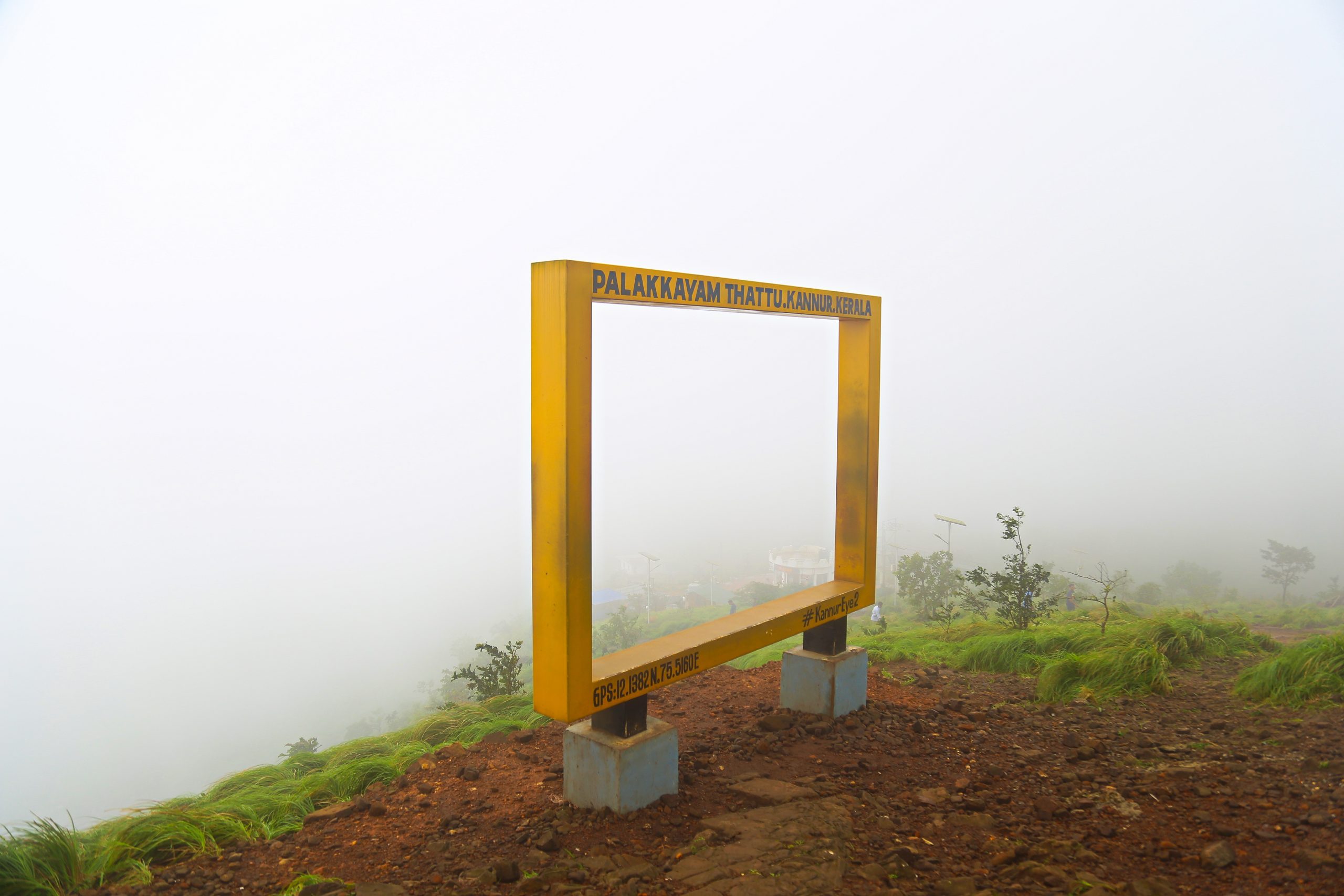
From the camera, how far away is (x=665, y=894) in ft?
12.1

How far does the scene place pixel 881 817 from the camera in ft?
14.8

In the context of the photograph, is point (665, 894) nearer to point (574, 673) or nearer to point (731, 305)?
point (574, 673)

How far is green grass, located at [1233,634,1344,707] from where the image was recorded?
5742 millimetres

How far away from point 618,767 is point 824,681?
2.13m

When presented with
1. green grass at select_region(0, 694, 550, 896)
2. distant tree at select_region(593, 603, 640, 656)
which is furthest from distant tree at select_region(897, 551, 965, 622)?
green grass at select_region(0, 694, 550, 896)

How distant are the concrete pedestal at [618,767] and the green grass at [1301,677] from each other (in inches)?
177

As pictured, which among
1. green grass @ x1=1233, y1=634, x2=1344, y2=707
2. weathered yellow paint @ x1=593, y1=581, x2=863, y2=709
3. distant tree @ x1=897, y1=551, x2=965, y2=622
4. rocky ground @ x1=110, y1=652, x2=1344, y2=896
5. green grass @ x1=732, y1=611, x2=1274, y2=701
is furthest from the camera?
distant tree @ x1=897, y1=551, x2=965, y2=622

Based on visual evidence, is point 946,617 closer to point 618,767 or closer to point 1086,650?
point 1086,650

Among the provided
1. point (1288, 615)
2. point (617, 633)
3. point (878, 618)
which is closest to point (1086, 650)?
point (878, 618)

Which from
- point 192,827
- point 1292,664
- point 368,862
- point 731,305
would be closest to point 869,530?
point 731,305

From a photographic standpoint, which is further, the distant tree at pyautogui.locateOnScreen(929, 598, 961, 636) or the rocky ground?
the distant tree at pyautogui.locateOnScreen(929, 598, 961, 636)

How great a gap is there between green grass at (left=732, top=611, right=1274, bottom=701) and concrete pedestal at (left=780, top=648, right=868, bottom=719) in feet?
3.59

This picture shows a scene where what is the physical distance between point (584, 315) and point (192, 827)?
3433mm

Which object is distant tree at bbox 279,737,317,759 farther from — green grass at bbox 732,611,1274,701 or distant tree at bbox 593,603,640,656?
distant tree at bbox 593,603,640,656
